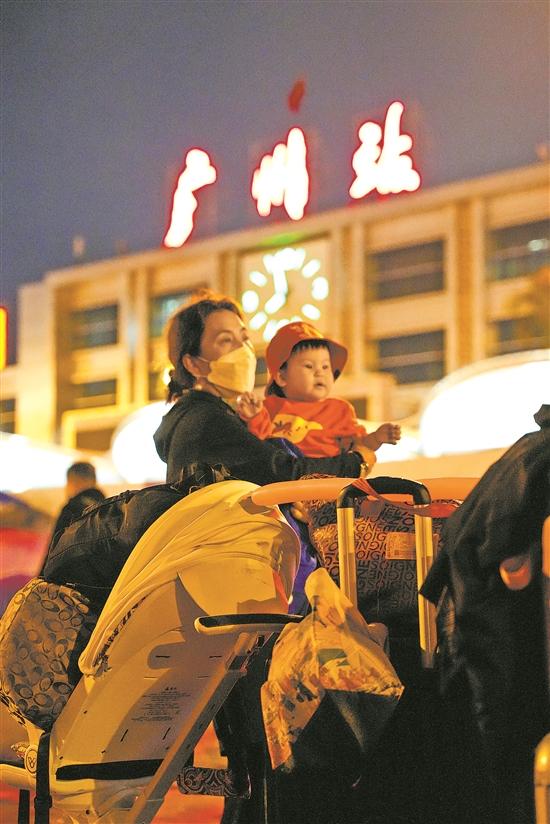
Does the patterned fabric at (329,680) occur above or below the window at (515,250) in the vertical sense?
below

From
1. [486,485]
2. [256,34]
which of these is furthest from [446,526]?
[256,34]

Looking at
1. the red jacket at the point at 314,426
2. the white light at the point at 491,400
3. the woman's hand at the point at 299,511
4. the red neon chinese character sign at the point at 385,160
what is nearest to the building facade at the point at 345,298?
the red neon chinese character sign at the point at 385,160

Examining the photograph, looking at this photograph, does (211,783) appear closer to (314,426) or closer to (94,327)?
(314,426)

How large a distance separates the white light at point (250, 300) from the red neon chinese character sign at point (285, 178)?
5.47 meters

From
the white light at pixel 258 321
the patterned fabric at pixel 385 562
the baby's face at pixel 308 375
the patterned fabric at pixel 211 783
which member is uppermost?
the white light at pixel 258 321

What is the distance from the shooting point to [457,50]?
49.7 ft

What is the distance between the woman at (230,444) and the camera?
1875mm

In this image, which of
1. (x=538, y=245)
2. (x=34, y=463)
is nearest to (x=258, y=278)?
(x=538, y=245)

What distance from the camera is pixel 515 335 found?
106ft

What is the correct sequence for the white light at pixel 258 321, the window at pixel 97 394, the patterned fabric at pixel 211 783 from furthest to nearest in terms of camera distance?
the window at pixel 97 394 < the white light at pixel 258 321 < the patterned fabric at pixel 211 783

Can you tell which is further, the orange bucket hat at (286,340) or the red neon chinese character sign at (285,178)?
the red neon chinese character sign at (285,178)

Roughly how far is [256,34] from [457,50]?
879 centimetres

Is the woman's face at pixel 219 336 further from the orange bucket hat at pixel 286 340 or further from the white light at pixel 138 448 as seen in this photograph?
the white light at pixel 138 448

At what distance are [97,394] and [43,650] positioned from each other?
3579 cm
